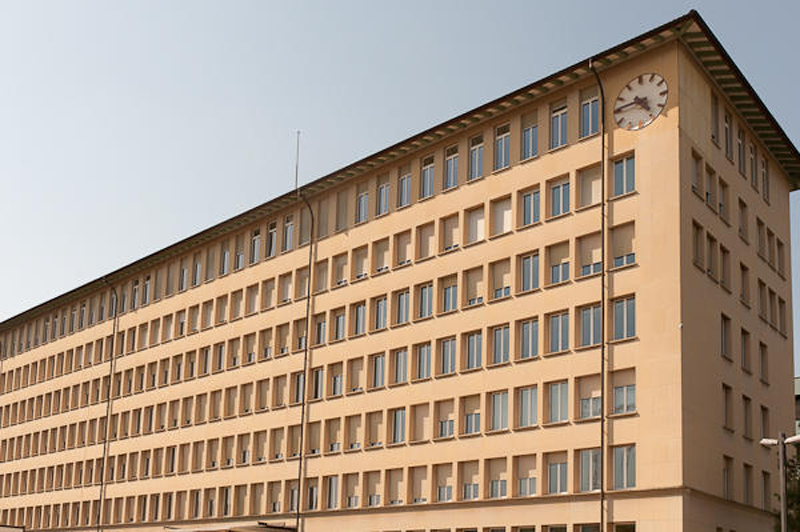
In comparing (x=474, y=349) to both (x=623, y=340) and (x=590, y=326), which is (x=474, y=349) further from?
(x=623, y=340)

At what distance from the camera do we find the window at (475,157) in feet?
179

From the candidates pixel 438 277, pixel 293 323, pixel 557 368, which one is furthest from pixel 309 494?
pixel 557 368

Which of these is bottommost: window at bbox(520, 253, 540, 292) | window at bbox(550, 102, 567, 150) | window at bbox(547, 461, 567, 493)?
window at bbox(547, 461, 567, 493)

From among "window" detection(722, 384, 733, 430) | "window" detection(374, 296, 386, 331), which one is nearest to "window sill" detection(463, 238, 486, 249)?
"window" detection(374, 296, 386, 331)

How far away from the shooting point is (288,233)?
66125mm

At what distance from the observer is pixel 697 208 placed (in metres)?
47.7

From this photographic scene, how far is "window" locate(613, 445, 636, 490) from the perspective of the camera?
45.0m

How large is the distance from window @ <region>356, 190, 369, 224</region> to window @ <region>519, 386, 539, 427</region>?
48.3 feet

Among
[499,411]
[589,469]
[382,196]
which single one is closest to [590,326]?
[589,469]

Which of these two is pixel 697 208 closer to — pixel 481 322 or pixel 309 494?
pixel 481 322

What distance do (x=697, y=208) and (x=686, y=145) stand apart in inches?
98.9

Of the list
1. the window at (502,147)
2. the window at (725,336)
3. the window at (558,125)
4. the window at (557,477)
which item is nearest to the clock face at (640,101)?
the window at (558,125)

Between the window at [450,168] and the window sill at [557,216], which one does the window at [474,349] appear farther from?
the window at [450,168]

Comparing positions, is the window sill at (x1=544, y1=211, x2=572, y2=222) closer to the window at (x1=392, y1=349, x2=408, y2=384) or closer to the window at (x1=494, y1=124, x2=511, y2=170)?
the window at (x1=494, y1=124, x2=511, y2=170)
